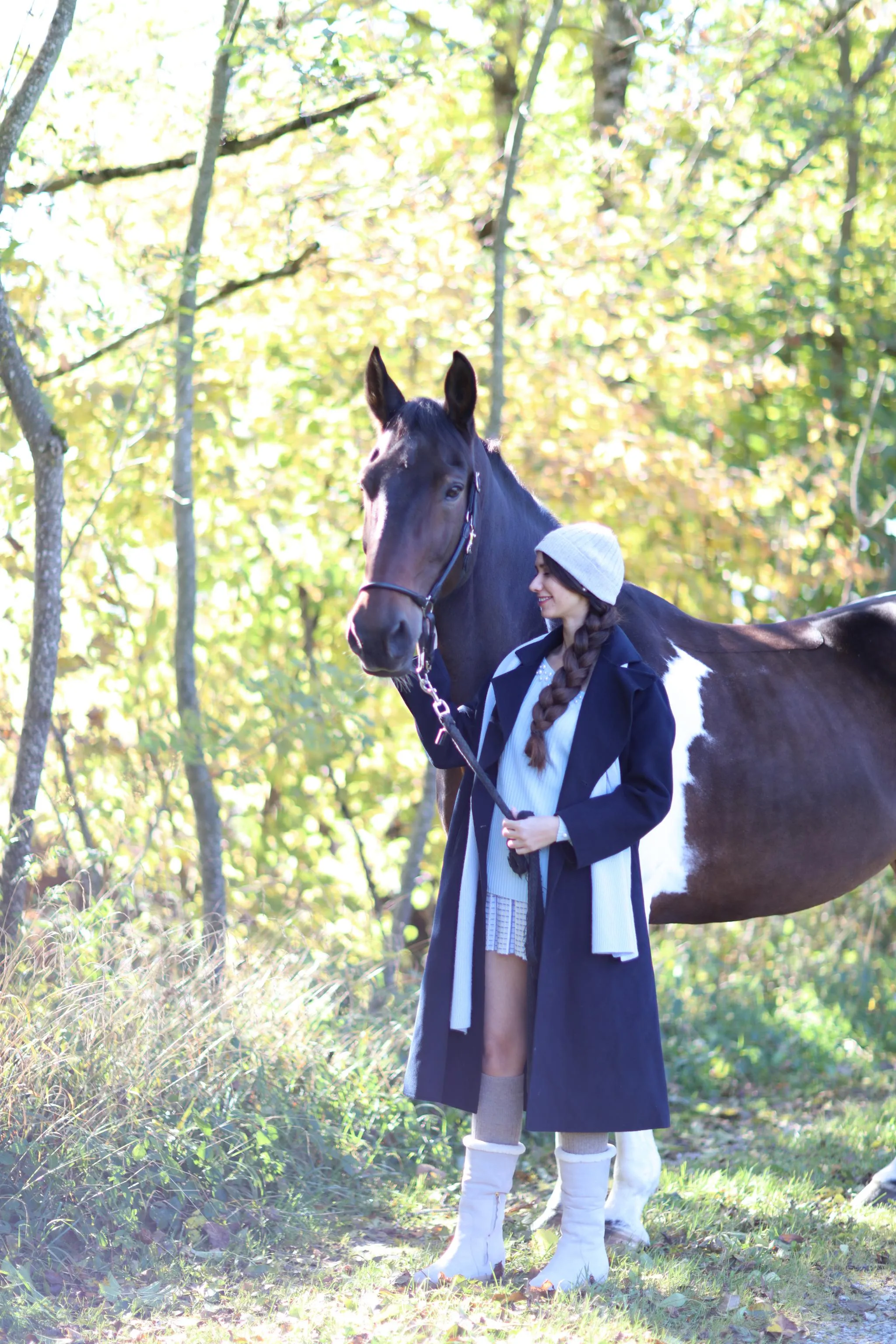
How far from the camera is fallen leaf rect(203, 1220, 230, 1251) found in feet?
10.7

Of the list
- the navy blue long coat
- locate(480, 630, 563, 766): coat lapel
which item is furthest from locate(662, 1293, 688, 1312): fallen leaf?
locate(480, 630, 563, 766): coat lapel

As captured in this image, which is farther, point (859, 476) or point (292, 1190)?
point (859, 476)

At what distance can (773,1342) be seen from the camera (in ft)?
9.37

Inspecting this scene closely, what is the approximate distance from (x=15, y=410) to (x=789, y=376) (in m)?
4.56

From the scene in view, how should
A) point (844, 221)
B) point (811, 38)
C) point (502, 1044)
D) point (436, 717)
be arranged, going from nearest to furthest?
1. point (502, 1044)
2. point (436, 717)
3. point (811, 38)
4. point (844, 221)

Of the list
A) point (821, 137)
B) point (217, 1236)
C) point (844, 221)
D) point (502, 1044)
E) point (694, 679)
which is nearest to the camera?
point (502, 1044)

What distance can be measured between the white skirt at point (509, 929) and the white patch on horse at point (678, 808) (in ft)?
2.25

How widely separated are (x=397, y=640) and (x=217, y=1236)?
177cm

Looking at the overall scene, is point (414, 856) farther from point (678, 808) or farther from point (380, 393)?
point (380, 393)

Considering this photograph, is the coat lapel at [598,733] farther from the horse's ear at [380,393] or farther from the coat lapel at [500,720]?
the horse's ear at [380,393]

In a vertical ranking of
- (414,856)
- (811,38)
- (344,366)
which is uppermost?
(811,38)

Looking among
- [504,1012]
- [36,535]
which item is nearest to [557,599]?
[504,1012]

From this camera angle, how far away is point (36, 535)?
421 cm

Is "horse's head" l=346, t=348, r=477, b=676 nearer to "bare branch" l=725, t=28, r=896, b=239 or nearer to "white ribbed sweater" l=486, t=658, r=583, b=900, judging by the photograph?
"white ribbed sweater" l=486, t=658, r=583, b=900
